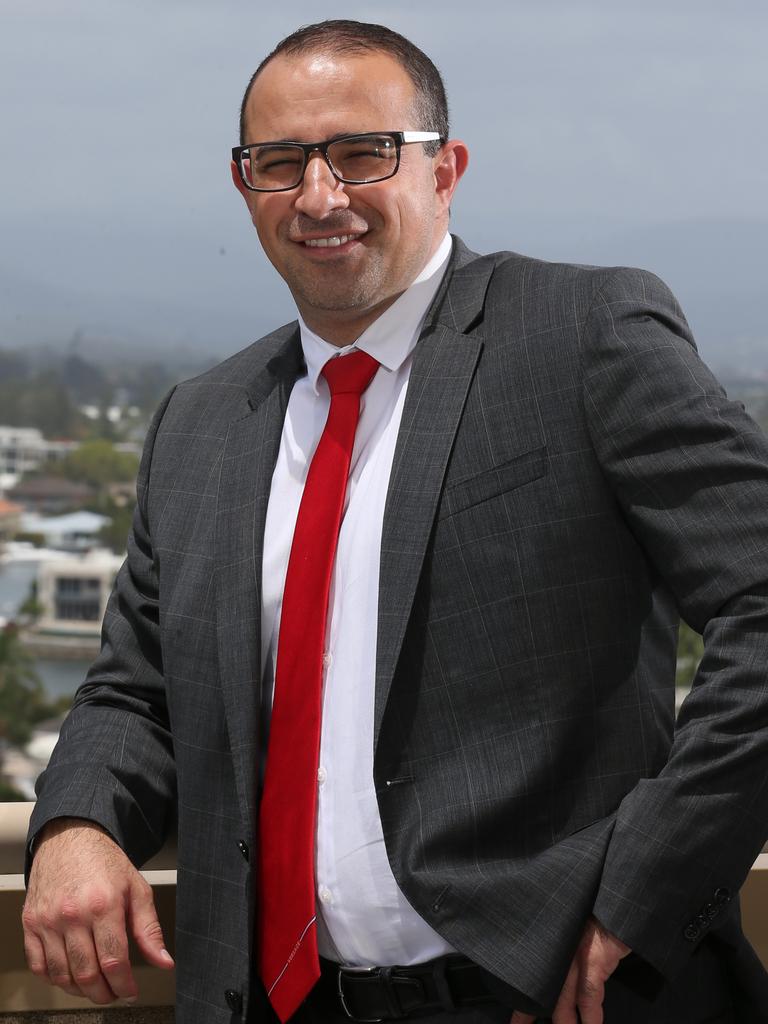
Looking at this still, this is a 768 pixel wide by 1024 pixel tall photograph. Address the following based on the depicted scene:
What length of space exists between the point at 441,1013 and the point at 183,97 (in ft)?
369

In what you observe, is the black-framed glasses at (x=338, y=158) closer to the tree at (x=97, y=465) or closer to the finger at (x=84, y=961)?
the finger at (x=84, y=961)

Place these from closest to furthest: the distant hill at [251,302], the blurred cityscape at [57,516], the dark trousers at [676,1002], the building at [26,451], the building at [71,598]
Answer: the dark trousers at [676,1002]
the blurred cityscape at [57,516]
the building at [71,598]
the building at [26,451]
the distant hill at [251,302]

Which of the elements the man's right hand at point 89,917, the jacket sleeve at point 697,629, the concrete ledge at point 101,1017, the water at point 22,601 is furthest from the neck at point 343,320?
the water at point 22,601

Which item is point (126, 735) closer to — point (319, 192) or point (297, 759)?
point (297, 759)

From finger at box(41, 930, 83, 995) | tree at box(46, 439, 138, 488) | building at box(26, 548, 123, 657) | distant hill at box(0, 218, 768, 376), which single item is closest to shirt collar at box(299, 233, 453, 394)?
finger at box(41, 930, 83, 995)

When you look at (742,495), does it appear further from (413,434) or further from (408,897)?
(408,897)

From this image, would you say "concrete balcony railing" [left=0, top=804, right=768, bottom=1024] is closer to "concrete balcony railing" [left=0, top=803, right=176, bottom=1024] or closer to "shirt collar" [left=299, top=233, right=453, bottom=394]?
"concrete balcony railing" [left=0, top=803, right=176, bottom=1024]

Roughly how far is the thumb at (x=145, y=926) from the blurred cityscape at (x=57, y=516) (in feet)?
180

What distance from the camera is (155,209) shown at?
111 meters

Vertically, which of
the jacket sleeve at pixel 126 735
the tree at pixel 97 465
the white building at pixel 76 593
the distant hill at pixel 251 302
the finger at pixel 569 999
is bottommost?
the white building at pixel 76 593

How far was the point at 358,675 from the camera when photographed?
1448 millimetres

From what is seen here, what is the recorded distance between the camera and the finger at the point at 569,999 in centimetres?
131

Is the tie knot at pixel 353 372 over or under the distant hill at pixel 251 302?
over

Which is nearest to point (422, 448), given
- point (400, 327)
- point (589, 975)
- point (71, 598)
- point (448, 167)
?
point (400, 327)
